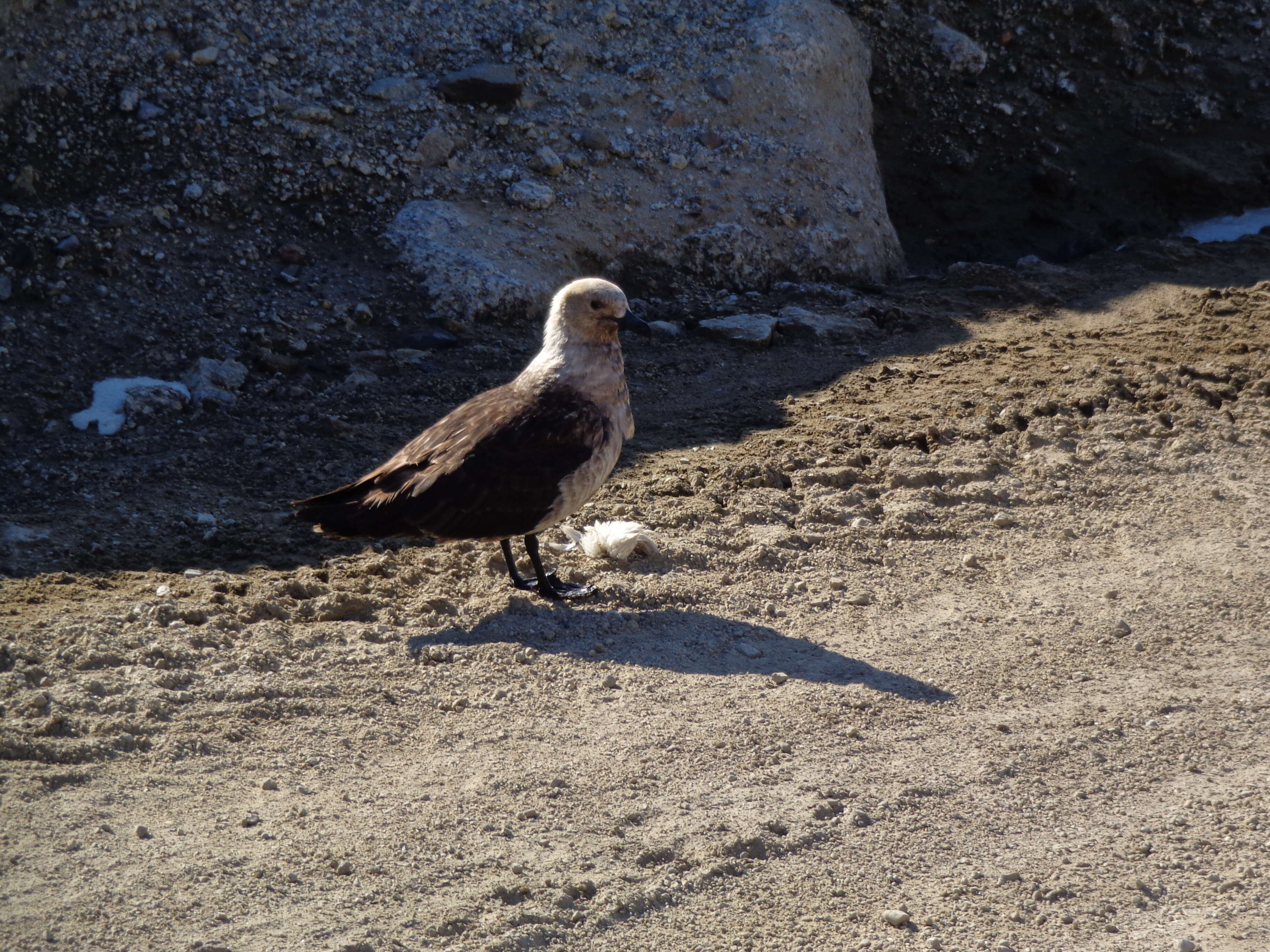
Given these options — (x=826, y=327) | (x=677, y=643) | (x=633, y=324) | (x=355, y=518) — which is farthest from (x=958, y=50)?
(x=355, y=518)

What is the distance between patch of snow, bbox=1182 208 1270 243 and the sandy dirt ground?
387 cm

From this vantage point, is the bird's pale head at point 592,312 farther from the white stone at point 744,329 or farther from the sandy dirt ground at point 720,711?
the white stone at point 744,329

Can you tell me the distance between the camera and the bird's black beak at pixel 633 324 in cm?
512

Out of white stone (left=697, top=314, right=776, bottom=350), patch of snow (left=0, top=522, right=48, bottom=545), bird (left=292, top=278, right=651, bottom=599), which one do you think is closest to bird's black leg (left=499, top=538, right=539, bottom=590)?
bird (left=292, top=278, right=651, bottom=599)

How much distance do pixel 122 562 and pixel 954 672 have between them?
347 cm

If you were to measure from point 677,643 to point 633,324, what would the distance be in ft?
4.51

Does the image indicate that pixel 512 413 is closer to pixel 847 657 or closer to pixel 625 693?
pixel 625 693

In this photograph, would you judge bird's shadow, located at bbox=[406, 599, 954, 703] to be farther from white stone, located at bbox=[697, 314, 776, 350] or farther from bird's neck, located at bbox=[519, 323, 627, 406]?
white stone, located at bbox=[697, 314, 776, 350]

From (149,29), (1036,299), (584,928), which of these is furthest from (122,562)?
(1036,299)

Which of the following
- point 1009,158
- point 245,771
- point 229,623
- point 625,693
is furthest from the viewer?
point 1009,158

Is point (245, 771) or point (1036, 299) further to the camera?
point (1036, 299)

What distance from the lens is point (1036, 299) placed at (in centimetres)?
842

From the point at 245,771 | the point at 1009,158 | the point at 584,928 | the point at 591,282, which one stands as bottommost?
the point at 584,928

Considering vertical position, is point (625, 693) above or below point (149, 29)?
below
